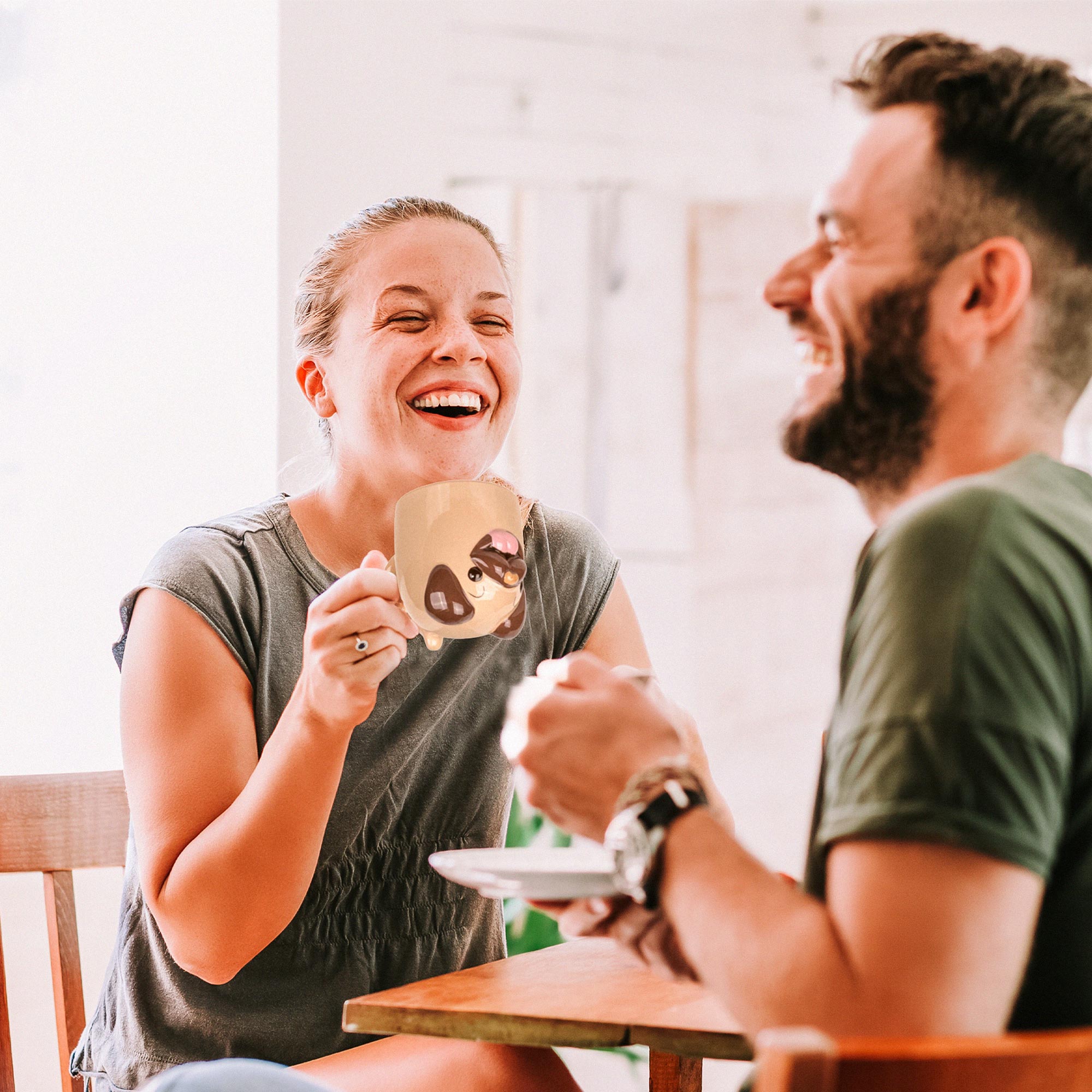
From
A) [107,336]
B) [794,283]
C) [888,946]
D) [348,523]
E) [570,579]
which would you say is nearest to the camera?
[888,946]

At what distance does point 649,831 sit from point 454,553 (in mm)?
550

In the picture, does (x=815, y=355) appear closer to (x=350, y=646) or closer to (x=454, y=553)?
(x=454, y=553)

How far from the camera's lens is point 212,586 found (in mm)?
1566

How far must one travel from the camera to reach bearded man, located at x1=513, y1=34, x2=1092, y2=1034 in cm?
69

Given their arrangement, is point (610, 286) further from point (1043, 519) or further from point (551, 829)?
point (1043, 519)

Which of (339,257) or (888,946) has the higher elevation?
(339,257)

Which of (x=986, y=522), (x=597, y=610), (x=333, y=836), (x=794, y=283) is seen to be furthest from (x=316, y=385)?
(x=986, y=522)

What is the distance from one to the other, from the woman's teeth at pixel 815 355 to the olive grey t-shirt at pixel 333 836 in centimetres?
80

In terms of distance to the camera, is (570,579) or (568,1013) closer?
(568,1013)

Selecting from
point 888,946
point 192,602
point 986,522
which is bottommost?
point 888,946

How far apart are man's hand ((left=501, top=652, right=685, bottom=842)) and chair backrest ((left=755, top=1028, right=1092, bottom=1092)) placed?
11.5 inches

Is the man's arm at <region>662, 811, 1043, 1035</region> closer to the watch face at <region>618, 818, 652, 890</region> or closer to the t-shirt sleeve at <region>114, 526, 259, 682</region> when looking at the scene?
the watch face at <region>618, 818, 652, 890</region>

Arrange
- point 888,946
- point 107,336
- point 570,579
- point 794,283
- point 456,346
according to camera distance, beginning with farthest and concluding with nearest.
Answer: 1. point 107,336
2. point 570,579
3. point 456,346
4. point 794,283
5. point 888,946

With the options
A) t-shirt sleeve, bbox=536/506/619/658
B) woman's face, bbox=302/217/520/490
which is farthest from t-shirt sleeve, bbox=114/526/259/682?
t-shirt sleeve, bbox=536/506/619/658
